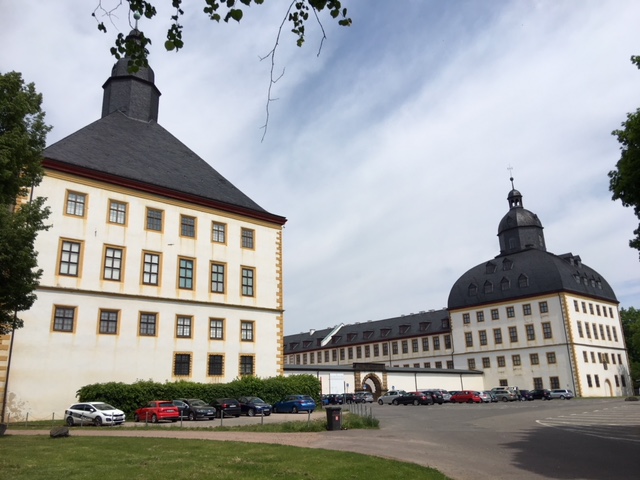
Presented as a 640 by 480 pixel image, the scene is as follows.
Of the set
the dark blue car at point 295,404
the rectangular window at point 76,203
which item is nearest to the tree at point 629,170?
the dark blue car at point 295,404

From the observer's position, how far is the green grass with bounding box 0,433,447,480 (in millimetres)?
10586

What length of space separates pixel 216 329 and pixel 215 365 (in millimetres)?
2313

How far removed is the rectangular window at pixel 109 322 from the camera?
31266 mm

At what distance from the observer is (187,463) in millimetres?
11914

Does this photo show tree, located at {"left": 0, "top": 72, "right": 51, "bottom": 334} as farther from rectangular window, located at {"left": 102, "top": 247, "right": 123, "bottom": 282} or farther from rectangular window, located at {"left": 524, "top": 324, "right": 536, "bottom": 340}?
rectangular window, located at {"left": 524, "top": 324, "right": 536, "bottom": 340}

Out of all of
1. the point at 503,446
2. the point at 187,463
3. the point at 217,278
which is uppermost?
the point at 217,278

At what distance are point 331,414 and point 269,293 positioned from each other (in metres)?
18.0

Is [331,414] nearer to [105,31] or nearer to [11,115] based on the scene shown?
[11,115]

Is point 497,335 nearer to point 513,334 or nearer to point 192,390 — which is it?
point 513,334

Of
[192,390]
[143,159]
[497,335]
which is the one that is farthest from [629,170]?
[497,335]

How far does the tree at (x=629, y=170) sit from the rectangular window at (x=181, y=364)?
2576cm

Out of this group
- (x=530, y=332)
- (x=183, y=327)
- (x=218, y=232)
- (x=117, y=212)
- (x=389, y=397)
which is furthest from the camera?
(x=530, y=332)

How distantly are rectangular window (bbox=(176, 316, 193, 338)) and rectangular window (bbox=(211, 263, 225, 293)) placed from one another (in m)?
2.78

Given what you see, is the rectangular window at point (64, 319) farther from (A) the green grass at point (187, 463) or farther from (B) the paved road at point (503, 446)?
(A) the green grass at point (187, 463)
